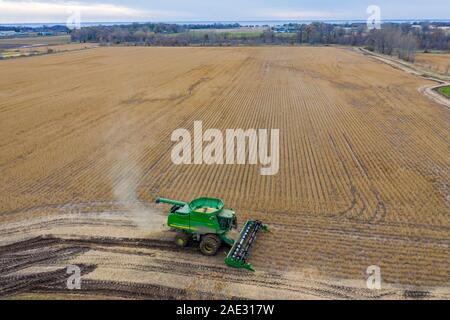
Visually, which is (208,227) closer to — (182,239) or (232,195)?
(182,239)

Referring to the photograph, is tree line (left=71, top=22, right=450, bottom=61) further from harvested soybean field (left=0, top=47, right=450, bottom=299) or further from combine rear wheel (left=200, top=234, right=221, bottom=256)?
combine rear wheel (left=200, top=234, right=221, bottom=256)

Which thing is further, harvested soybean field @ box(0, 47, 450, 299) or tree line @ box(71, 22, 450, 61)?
tree line @ box(71, 22, 450, 61)

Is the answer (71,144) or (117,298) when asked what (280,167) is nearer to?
(117,298)

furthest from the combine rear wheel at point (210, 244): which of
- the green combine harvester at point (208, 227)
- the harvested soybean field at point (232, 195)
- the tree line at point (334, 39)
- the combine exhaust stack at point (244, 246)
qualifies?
the tree line at point (334, 39)

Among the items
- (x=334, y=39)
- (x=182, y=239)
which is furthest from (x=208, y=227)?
(x=334, y=39)

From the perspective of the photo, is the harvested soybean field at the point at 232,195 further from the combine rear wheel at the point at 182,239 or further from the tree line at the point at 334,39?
the tree line at the point at 334,39

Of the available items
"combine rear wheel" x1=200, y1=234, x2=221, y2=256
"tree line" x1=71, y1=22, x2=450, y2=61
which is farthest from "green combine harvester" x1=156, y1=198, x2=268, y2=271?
"tree line" x1=71, y1=22, x2=450, y2=61

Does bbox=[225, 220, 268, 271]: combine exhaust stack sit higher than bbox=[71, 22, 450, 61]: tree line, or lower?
lower

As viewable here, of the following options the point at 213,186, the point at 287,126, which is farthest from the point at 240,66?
the point at 213,186
